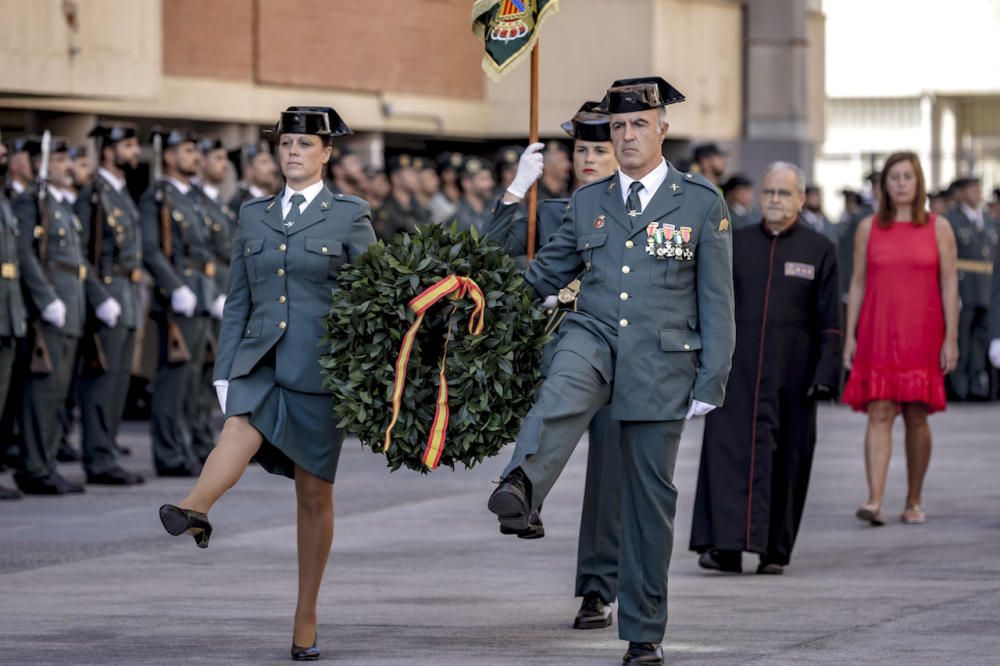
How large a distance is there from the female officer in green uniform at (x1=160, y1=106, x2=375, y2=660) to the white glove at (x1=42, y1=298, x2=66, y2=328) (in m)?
5.58

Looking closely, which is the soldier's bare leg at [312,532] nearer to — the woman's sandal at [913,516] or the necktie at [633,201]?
the necktie at [633,201]

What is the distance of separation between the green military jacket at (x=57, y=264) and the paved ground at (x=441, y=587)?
1.19 meters

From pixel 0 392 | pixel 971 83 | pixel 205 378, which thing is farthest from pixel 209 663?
pixel 971 83

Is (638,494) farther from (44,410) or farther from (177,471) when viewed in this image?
(177,471)

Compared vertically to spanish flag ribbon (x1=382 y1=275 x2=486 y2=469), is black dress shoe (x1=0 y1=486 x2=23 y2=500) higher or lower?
lower

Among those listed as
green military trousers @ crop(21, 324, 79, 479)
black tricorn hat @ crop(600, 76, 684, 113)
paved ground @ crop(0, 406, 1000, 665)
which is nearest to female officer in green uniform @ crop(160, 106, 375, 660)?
paved ground @ crop(0, 406, 1000, 665)

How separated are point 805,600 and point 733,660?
5.25ft

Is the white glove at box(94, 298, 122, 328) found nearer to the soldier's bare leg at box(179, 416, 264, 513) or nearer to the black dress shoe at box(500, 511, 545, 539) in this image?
the soldier's bare leg at box(179, 416, 264, 513)

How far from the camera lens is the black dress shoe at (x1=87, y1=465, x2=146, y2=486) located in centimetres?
1449

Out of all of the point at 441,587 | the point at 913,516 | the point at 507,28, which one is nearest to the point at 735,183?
the point at 913,516

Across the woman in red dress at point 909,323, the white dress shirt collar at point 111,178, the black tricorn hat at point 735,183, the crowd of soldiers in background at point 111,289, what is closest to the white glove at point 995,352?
the woman in red dress at point 909,323

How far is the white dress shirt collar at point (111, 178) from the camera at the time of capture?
48.0 feet

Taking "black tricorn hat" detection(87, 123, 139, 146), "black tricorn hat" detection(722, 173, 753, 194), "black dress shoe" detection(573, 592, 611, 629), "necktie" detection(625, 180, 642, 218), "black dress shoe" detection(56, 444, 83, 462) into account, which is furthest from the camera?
"black tricorn hat" detection(722, 173, 753, 194)

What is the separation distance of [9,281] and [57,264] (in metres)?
0.69
